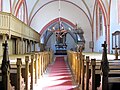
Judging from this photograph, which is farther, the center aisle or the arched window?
the arched window

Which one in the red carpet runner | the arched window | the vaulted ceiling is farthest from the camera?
the vaulted ceiling

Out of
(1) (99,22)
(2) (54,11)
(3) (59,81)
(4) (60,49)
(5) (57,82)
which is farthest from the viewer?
(4) (60,49)

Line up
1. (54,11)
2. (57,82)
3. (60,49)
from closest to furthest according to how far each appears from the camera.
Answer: (57,82)
(54,11)
(60,49)

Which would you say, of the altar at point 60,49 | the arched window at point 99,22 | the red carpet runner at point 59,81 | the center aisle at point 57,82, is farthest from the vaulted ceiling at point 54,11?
the center aisle at point 57,82

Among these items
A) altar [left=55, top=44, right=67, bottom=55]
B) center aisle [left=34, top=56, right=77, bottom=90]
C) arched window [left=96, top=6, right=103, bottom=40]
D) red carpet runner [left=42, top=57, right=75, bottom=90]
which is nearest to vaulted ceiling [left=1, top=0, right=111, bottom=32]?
arched window [left=96, top=6, right=103, bottom=40]

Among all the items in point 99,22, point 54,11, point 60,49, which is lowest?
point 60,49

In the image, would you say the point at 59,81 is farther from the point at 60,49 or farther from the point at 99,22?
the point at 60,49

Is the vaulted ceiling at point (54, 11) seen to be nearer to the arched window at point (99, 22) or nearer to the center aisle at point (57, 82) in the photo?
the arched window at point (99, 22)

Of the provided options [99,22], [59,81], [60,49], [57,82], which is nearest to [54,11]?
[99,22]

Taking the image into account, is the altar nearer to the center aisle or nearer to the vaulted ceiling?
the vaulted ceiling

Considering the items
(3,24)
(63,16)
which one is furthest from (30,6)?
(3,24)

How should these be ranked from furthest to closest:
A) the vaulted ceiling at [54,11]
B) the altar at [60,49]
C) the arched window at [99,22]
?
the altar at [60,49]
the vaulted ceiling at [54,11]
the arched window at [99,22]

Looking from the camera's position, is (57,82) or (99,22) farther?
(99,22)

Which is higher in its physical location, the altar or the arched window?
the arched window
